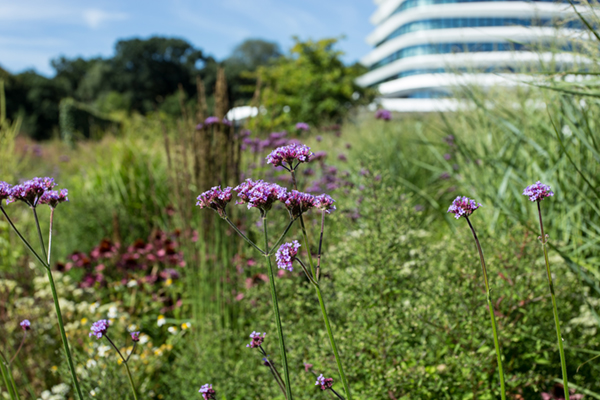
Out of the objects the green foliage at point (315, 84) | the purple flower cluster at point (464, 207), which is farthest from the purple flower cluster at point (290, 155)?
the green foliage at point (315, 84)

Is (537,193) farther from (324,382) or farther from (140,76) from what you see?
(140,76)

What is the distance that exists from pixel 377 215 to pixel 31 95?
39.5 meters

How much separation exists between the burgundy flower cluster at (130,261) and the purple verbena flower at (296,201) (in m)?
2.50

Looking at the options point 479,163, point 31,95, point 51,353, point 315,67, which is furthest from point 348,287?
point 31,95

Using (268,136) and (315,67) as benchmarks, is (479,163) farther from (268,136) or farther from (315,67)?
(315,67)

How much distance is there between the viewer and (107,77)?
4778cm

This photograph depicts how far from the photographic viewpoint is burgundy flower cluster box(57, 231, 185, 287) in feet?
11.1

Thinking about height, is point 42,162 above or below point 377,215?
above

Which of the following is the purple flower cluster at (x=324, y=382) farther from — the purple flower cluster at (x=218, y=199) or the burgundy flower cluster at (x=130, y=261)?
the burgundy flower cluster at (x=130, y=261)

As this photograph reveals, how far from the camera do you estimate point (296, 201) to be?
3.09 feet

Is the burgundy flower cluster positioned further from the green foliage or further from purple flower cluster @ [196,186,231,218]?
the green foliage

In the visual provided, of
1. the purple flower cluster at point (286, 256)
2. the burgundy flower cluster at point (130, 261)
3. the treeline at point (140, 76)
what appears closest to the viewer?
the purple flower cluster at point (286, 256)

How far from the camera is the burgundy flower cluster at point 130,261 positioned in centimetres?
339

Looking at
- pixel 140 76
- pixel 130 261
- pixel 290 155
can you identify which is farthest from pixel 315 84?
pixel 140 76
